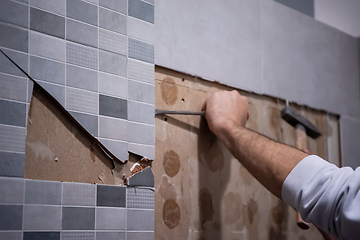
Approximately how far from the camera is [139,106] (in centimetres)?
119

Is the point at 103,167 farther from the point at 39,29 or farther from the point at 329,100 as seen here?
the point at 329,100

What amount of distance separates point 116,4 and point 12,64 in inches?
15.5

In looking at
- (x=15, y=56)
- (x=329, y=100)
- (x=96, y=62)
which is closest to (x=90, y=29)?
(x=96, y=62)

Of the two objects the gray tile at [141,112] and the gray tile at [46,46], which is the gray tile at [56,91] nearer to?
the gray tile at [46,46]

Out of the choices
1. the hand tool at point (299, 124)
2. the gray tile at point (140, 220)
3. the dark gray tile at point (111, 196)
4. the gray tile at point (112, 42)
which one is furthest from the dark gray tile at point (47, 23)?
the hand tool at point (299, 124)

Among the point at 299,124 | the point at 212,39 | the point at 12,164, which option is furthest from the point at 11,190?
the point at 299,124

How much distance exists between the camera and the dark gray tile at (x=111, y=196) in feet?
3.51

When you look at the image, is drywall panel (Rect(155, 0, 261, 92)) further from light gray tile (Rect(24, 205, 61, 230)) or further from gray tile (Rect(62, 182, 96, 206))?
light gray tile (Rect(24, 205, 61, 230))

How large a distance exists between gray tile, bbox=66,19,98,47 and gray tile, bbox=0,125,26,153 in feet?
1.01

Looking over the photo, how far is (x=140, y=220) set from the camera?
3.72ft

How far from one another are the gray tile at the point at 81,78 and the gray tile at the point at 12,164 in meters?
0.24

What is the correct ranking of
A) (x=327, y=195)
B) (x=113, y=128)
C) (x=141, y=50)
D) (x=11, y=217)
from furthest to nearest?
1. (x=141, y=50)
2. (x=113, y=128)
3. (x=11, y=217)
4. (x=327, y=195)

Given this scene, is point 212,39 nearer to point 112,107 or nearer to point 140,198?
point 112,107

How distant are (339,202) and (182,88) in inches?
30.1
